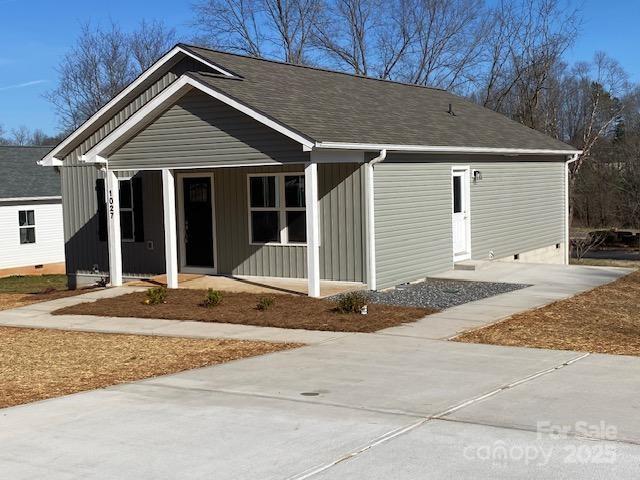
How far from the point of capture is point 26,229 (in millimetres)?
30188

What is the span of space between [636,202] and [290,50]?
19.4 m

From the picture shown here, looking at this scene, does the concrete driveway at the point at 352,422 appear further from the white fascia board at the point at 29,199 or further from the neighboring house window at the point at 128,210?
the white fascia board at the point at 29,199

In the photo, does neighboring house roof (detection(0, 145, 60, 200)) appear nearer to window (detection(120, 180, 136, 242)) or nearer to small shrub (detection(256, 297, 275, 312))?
window (detection(120, 180, 136, 242))

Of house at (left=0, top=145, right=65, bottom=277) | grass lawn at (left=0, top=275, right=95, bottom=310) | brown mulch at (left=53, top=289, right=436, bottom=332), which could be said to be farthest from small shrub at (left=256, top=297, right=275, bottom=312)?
house at (left=0, top=145, right=65, bottom=277)

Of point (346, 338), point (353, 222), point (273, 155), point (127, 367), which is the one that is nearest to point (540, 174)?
point (353, 222)

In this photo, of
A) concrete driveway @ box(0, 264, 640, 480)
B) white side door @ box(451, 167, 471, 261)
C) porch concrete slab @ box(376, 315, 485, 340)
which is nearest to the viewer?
concrete driveway @ box(0, 264, 640, 480)

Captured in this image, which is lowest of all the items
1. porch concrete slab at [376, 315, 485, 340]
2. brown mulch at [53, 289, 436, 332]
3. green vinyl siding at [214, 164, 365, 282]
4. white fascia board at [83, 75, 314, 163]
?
porch concrete slab at [376, 315, 485, 340]

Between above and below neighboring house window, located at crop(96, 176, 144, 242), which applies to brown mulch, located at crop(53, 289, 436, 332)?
below

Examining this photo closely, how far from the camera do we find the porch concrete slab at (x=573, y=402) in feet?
21.4

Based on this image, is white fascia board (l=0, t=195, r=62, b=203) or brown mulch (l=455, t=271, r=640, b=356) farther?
white fascia board (l=0, t=195, r=62, b=203)

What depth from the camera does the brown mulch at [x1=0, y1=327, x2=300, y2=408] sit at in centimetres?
881

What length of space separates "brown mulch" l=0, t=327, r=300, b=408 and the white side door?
28.1ft

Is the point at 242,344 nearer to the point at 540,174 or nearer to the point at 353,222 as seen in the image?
the point at 353,222

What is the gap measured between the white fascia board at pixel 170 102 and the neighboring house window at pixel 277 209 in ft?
7.89
